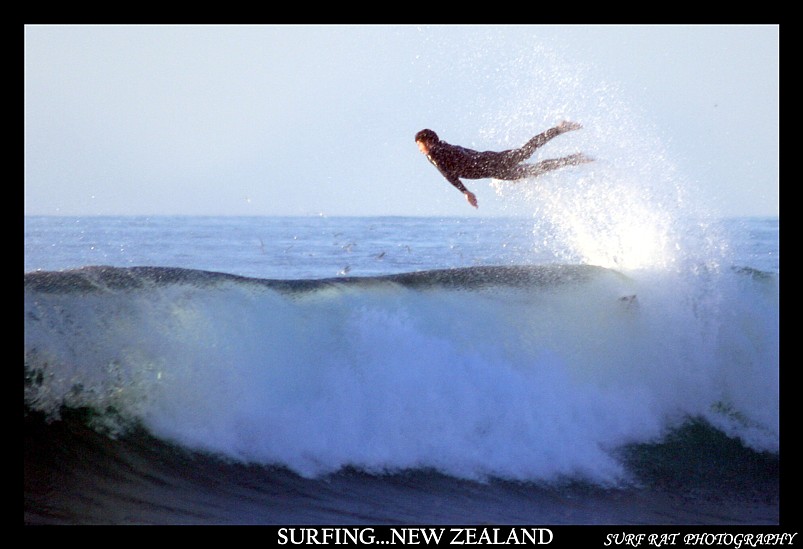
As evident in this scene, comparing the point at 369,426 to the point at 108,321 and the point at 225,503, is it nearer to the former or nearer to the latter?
the point at 225,503

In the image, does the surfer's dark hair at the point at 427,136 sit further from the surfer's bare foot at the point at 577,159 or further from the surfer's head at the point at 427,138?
the surfer's bare foot at the point at 577,159

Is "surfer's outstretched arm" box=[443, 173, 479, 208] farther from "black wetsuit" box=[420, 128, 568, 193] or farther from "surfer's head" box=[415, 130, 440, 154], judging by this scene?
"surfer's head" box=[415, 130, 440, 154]

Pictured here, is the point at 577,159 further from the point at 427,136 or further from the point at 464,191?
the point at 427,136

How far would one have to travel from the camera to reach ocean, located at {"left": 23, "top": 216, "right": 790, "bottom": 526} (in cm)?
750

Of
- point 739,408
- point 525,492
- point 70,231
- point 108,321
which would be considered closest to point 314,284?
point 108,321

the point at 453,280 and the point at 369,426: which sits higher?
the point at 453,280

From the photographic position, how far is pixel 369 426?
805cm

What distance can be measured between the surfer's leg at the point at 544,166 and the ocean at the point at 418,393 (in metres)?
0.99

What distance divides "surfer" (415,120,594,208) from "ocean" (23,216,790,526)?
1.06 metres

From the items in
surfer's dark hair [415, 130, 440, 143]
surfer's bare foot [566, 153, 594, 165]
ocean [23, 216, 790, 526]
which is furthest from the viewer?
surfer's bare foot [566, 153, 594, 165]

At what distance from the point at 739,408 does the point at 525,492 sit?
2.66m

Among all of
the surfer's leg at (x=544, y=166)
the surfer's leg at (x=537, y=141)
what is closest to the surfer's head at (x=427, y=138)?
the surfer's leg at (x=537, y=141)

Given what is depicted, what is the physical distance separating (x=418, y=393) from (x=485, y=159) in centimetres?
237

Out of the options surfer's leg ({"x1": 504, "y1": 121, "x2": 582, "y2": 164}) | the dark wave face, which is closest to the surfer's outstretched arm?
surfer's leg ({"x1": 504, "y1": 121, "x2": 582, "y2": 164})
